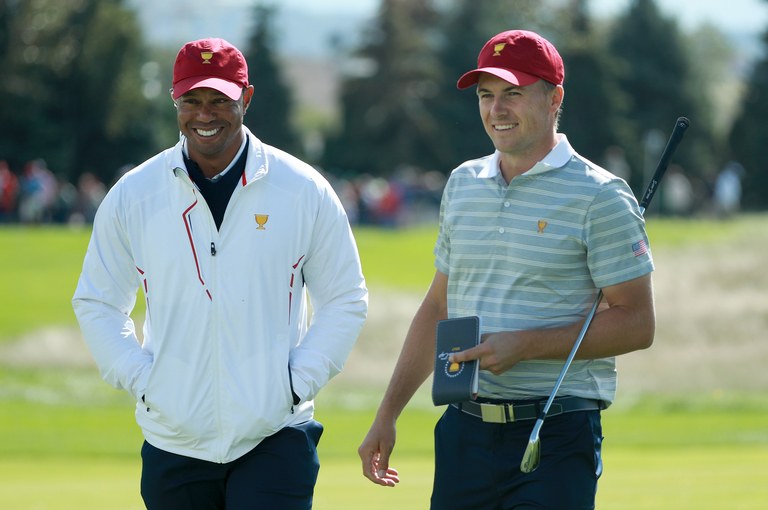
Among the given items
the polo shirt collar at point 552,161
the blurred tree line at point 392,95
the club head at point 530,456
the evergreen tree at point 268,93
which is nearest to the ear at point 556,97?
the polo shirt collar at point 552,161

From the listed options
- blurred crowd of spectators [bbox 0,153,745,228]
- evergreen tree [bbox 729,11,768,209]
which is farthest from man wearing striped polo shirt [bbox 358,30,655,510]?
evergreen tree [bbox 729,11,768,209]

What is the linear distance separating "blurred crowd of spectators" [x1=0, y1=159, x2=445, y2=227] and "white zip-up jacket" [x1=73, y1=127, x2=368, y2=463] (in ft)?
126

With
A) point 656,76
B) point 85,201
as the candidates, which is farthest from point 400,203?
point 656,76

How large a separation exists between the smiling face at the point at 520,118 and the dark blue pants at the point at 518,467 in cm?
85

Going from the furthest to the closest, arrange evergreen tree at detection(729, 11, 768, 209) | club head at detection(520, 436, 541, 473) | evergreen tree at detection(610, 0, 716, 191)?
evergreen tree at detection(610, 0, 716, 191) < evergreen tree at detection(729, 11, 768, 209) < club head at detection(520, 436, 541, 473)

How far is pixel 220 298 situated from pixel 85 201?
137 feet

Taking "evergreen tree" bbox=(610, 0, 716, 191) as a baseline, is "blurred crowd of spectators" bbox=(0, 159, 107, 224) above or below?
below

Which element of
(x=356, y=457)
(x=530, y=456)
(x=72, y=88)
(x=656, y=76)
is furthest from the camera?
(x=656, y=76)

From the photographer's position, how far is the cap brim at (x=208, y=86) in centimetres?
470

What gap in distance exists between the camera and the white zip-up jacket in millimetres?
4668

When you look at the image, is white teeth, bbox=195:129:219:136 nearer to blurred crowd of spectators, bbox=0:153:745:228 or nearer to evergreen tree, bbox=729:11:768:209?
blurred crowd of spectators, bbox=0:153:745:228

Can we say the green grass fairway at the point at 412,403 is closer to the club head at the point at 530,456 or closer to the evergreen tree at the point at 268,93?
the club head at the point at 530,456

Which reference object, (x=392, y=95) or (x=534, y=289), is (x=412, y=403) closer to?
(x=534, y=289)

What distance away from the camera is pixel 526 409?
15.2 feet
